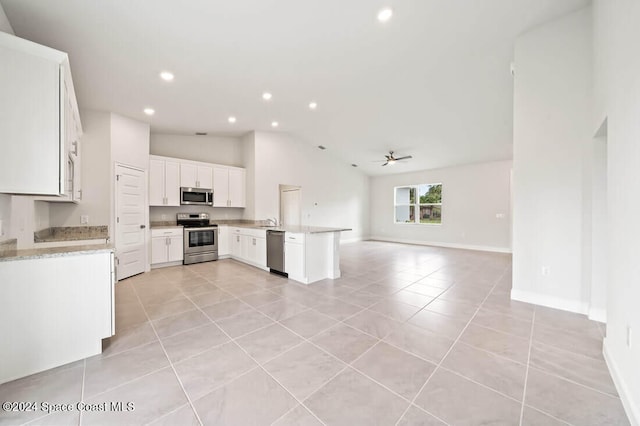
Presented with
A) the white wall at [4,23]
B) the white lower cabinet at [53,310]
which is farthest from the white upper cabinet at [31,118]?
the white wall at [4,23]

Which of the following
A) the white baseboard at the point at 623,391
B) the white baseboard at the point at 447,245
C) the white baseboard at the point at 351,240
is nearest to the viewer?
the white baseboard at the point at 623,391

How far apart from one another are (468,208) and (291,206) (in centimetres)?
562

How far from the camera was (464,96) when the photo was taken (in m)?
4.38

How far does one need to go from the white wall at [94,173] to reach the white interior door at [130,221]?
169mm

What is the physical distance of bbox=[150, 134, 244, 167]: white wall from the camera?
5562mm

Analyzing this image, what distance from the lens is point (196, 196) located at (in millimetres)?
5508

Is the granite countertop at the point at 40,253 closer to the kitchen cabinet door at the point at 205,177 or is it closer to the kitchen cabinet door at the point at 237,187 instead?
the kitchen cabinet door at the point at 205,177

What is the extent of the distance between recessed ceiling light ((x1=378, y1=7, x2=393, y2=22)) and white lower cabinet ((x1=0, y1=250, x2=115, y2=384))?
344cm

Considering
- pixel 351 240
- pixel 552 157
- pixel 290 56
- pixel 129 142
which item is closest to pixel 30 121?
pixel 290 56

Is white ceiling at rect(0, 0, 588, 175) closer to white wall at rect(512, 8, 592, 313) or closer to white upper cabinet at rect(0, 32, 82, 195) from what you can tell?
white wall at rect(512, 8, 592, 313)

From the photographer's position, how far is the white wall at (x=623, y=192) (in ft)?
4.47

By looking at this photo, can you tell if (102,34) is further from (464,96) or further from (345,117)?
(464,96)

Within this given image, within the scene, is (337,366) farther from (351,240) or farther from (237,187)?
(351,240)

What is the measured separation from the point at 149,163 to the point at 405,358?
216 inches
